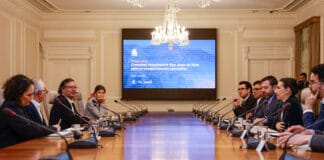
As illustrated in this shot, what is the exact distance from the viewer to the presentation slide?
36.0 feet

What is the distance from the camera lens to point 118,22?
1115cm

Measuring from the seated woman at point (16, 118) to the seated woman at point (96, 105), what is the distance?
3.00 metres

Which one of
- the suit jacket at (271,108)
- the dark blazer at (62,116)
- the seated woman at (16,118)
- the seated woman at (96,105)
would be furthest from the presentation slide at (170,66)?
Answer: the seated woman at (16,118)

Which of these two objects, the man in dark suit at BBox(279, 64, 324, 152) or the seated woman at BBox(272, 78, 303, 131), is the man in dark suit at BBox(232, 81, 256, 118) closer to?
the seated woman at BBox(272, 78, 303, 131)

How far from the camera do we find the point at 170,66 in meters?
11.0

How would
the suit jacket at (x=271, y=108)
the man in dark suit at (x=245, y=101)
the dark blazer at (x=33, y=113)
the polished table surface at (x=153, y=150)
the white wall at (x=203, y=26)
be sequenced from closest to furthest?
the polished table surface at (x=153, y=150) → the dark blazer at (x=33, y=113) → the suit jacket at (x=271, y=108) → the man in dark suit at (x=245, y=101) → the white wall at (x=203, y=26)

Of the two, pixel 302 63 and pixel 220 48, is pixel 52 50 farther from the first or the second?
pixel 302 63

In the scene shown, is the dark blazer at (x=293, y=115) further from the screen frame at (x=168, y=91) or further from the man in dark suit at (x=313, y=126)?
the screen frame at (x=168, y=91)

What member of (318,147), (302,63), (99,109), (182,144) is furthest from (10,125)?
(302,63)

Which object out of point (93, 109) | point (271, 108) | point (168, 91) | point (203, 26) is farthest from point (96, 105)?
point (203, 26)

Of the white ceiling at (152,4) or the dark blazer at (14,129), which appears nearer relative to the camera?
the dark blazer at (14,129)

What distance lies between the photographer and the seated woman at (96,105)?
7.02 metres

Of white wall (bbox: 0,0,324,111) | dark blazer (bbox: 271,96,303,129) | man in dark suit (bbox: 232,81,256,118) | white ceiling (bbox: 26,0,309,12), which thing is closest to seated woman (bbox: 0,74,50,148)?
dark blazer (bbox: 271,96,303,129)

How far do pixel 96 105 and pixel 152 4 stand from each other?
3583 millimetres
